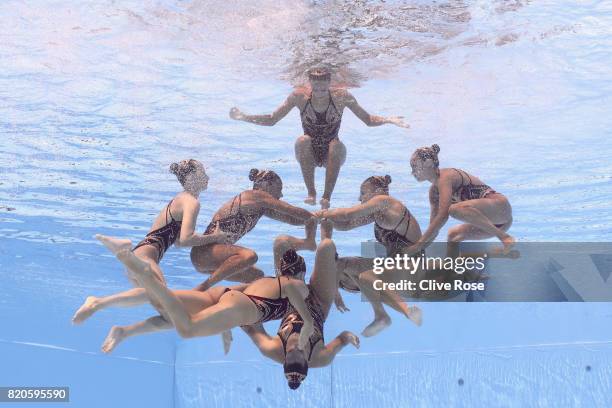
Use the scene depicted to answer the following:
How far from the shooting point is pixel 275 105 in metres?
11.8

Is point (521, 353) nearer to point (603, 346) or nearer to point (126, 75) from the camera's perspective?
point (603, 346)

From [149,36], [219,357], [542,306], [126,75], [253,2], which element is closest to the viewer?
[253,2]

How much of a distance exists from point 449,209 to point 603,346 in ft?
67.3

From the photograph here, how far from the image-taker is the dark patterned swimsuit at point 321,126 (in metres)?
10.4

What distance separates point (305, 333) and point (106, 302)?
269cm

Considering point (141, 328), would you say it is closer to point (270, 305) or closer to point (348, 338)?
point (270, 305)

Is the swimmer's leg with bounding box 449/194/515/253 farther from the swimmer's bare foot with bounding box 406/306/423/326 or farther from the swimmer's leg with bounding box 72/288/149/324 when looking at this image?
the swimmer's leg with bounding box 72/288/149/324

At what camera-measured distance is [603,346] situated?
26.7 m

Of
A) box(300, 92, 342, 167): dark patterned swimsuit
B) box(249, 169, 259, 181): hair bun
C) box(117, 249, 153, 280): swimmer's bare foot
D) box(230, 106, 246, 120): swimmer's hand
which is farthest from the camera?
box(230, 106, 246, 120): swimmer's hand

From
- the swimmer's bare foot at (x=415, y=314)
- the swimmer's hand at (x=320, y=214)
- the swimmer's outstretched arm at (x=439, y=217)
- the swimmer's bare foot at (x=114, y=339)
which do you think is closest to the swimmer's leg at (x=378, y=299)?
the swimmer's bare foot at (x=415, y=314)

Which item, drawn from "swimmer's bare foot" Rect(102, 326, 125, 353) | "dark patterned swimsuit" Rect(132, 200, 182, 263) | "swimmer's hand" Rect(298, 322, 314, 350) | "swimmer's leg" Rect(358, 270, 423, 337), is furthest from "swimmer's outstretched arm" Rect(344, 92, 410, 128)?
"swimmer's bare foot" Rect(102, 326, 125, 353)

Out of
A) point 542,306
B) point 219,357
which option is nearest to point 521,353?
point 542,306

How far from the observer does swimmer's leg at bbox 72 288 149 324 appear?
27.4 feet

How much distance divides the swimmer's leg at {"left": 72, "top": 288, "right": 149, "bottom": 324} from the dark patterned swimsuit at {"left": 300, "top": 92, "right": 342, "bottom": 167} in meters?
3.78
